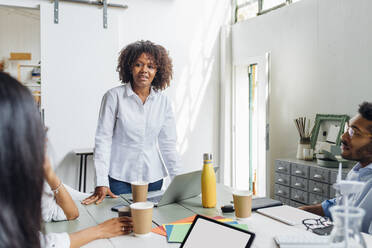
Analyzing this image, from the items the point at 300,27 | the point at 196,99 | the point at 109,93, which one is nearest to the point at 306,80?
the point at 300,27

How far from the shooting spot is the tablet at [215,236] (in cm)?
113

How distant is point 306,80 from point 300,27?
1.78 feet

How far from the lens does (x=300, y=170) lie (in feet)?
10.8

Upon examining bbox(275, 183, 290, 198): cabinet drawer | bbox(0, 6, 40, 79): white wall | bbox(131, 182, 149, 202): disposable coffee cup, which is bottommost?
bbox(275, 183, 290, 198): cabinet drawer

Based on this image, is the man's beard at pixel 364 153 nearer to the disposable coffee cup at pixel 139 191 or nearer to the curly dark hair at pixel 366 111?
the curly dark hair at pixel 366 111

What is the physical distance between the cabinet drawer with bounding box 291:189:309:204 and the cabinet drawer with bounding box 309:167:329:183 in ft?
0.59

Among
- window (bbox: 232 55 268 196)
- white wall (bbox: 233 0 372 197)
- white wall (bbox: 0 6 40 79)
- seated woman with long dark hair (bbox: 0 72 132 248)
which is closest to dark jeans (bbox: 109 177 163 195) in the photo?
seated woman with long dark hair (bbox: 0 72 132 248)

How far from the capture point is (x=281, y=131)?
13.2ft

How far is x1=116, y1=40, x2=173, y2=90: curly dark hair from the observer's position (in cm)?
229

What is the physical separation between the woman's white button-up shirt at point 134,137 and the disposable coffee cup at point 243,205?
0.85 m

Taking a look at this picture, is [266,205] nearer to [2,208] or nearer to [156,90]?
[156,90]

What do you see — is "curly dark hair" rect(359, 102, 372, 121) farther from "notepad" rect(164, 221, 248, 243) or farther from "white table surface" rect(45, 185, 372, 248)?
"notepad" rect(164, 221, 248, 243)

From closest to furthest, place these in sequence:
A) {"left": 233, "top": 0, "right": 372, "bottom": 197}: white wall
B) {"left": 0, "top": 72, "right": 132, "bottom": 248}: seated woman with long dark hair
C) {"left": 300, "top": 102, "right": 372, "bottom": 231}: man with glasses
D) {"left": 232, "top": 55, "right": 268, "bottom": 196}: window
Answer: {"left": 0, "top": 72, "right": 132, "bottom": 248}: seated woman with long dark hair
{"left": 300, "top": 102, "right": 372, "bottom": 231}: man with glasses
{"left": 233, "top": 0, "right": 372, "bottom": 197}: white wall
{"left": 232, "top": 55, "right": 268, "bottom": 196}: window

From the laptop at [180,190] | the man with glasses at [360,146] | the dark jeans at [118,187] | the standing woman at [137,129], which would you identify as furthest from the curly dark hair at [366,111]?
the dark jeans at [118,187]
